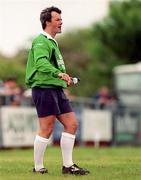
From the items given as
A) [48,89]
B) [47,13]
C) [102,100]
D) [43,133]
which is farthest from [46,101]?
[102,100]

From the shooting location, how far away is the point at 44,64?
432 inches

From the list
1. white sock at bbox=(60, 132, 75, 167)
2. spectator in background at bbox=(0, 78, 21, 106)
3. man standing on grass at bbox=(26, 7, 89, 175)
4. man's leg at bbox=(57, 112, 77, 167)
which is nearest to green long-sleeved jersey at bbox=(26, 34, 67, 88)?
man standing on grass at bbox=(26, 7, 89, 175)

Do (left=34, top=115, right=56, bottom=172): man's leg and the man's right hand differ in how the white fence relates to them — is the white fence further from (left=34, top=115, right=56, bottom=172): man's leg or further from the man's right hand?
the man's right hand

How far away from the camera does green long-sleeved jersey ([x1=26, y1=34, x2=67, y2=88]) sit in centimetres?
1101

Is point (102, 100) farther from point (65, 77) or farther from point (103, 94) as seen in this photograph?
point (65, 77)

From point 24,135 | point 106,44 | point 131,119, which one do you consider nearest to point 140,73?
point 131,119

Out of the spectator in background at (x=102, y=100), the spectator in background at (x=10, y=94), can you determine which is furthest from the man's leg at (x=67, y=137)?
the spectator in background at (x=102, y=100)

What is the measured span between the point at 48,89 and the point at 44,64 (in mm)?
444

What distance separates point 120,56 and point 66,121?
4640cm

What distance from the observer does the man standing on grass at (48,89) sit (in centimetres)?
1119

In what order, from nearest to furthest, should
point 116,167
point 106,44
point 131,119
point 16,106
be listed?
point 116,167 → point 16,106 → point 131,119 → point 106,44

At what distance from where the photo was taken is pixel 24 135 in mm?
26172

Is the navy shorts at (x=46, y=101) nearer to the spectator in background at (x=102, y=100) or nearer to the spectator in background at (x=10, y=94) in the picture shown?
the spectator in background at (x=10, y=94)

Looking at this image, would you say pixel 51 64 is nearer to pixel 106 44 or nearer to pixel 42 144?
pixel 42 144
